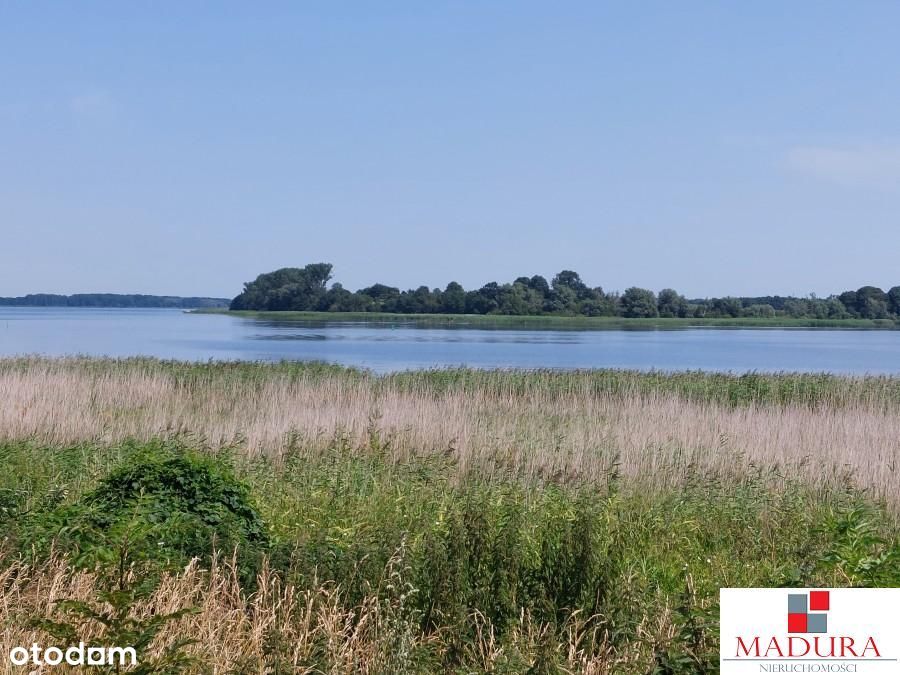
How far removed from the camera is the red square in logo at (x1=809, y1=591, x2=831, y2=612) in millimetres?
3961

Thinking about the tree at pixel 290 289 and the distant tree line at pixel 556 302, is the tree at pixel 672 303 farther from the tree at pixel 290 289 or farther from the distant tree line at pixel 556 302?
the tree at pixel 290 289

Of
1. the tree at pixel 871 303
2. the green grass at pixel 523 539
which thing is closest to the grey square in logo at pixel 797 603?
the green grass at pixel 523 539

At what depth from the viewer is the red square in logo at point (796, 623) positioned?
3.91 metres

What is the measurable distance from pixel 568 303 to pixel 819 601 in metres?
115

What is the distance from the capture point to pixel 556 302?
389 ft

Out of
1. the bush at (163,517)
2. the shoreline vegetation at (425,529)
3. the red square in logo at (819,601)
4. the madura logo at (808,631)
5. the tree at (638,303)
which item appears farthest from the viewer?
the tree at (638,303)

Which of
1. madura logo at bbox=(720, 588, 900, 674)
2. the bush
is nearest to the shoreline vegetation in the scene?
the bush

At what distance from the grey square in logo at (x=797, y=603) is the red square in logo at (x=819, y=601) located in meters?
0.03

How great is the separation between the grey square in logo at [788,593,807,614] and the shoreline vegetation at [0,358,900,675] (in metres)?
0.45

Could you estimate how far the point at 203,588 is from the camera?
5.64m

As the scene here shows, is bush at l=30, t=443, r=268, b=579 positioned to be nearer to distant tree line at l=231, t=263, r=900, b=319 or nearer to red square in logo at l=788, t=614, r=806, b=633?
red square in logo at l=788, t=614, r=806, b=633

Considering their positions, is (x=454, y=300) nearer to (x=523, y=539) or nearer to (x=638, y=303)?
(x=638, y=303)

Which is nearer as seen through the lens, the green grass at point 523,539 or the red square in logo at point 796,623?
the red square in logo at point 796,623

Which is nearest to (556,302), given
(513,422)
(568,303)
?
(568,303)
